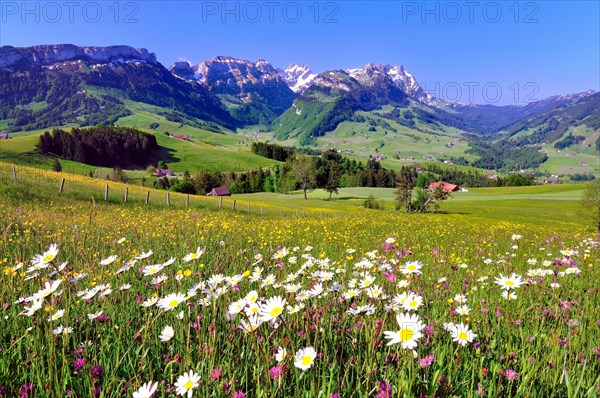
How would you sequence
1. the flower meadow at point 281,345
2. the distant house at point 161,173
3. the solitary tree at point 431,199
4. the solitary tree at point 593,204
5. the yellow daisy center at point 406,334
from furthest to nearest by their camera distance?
the distant house at point 161,173, the solitary tree at point 431,199, the solitary tree at point 593,204, the flower meadow at point 281,345, the yellow daisy center at point 406,334

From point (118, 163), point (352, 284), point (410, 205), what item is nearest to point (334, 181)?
point (410, 205)

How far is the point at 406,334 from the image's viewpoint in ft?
5.97

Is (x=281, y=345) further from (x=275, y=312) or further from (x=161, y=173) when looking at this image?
(x=161, y=173)

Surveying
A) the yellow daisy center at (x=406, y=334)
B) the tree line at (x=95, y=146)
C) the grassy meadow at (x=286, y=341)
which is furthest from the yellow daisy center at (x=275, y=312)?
the tree line at (x=95, y=146)

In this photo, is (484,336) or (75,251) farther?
(75,251)

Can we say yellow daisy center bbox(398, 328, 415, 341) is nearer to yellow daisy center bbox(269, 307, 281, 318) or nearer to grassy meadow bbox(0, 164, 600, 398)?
grassy meadow bbox(0, 164, 600, 398)

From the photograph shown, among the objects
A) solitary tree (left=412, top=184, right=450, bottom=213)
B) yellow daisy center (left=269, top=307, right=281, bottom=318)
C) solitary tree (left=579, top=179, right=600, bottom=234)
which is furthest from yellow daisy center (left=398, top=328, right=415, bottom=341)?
solitary tree (left=412, top=184, right=450, bottom=213)

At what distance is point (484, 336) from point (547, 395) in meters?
1.13

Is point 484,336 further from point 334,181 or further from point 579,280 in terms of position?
point 334,181

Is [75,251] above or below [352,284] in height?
below

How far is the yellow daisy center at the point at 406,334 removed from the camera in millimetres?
1791

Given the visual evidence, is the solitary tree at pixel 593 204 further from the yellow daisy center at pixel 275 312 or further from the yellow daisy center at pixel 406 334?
the yellow daisy center at pixel 275 312

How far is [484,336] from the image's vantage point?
3.18 m

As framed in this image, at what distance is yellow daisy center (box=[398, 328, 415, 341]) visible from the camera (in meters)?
1.79
